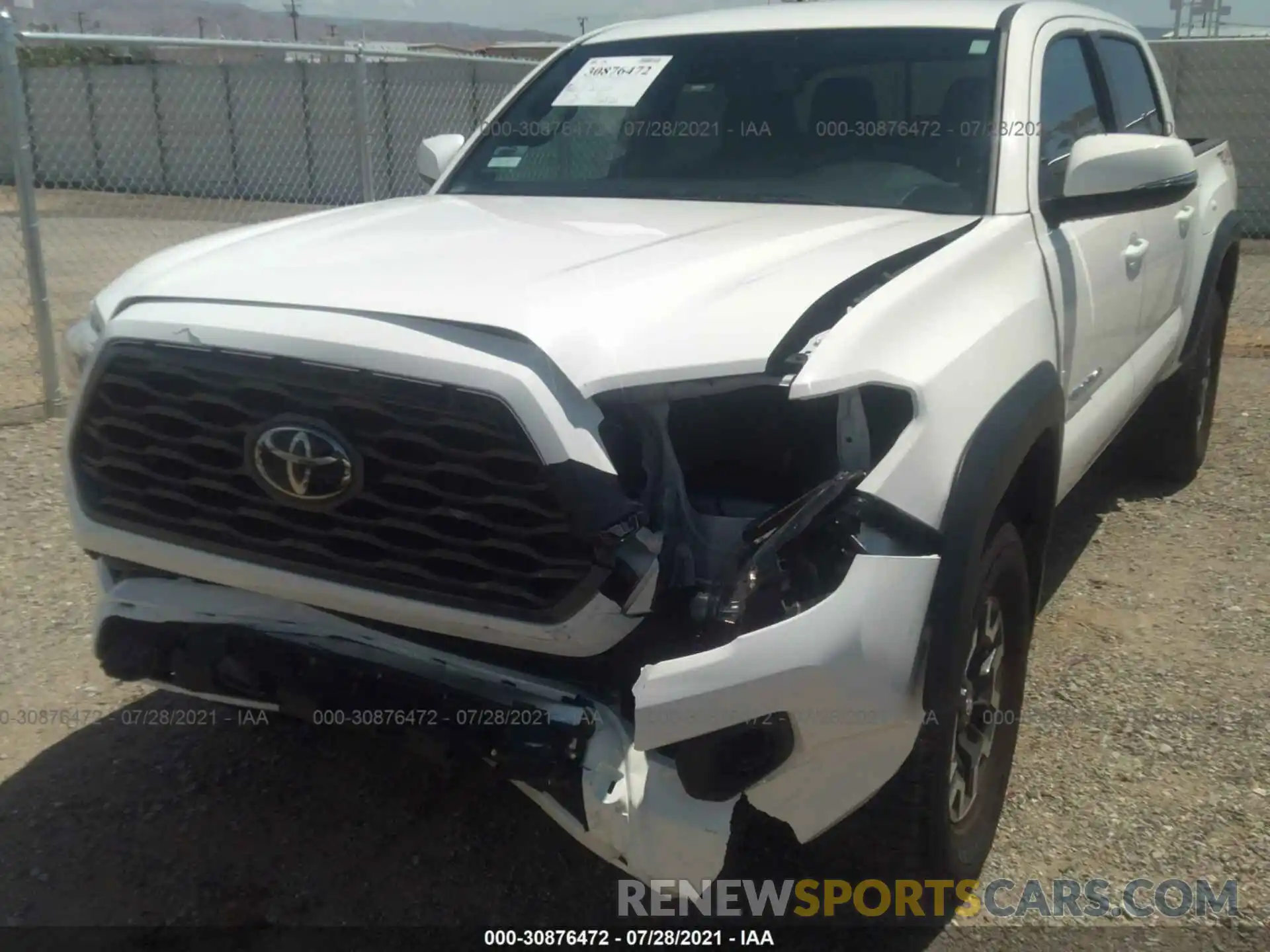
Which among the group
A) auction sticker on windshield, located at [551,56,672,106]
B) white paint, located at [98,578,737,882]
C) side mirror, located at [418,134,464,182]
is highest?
auction sticker on windshield, located at [551,56,672,106]

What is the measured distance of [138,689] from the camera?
3.49 metres

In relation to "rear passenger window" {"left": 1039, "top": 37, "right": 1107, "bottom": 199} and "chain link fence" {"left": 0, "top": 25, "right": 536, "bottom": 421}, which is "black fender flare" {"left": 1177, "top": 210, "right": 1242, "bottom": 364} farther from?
"chain link fence" {"left": 0, "top": 25, "right": 536, "bottom": 421}

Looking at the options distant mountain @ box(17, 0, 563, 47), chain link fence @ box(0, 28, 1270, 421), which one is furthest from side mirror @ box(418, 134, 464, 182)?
distant mountain @ box(17, 0, 563, 47)

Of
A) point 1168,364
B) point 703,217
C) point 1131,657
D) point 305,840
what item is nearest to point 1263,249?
point 1168,364

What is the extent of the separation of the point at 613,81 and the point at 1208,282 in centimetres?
256

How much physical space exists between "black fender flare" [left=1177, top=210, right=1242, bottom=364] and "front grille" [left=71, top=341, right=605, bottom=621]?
349cm

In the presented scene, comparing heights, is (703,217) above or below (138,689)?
above

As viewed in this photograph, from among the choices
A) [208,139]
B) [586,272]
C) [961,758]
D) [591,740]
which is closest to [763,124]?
[586,272]

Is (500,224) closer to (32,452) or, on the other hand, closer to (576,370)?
(576,370)

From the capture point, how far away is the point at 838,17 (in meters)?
3.66

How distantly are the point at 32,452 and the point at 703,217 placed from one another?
157 inches

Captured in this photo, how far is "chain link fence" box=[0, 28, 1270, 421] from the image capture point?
7.07 metres

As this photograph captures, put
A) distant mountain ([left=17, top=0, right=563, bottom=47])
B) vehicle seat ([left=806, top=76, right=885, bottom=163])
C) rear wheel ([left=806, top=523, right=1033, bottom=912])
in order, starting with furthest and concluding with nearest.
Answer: distant mountain ([left=17, top=0, right=563, bottom=47]) → vehicle seat ([left=806, top=76, right=885, bottom=163]) → rear wheel ([left=806, top=523, right=1033, bottom=912])
